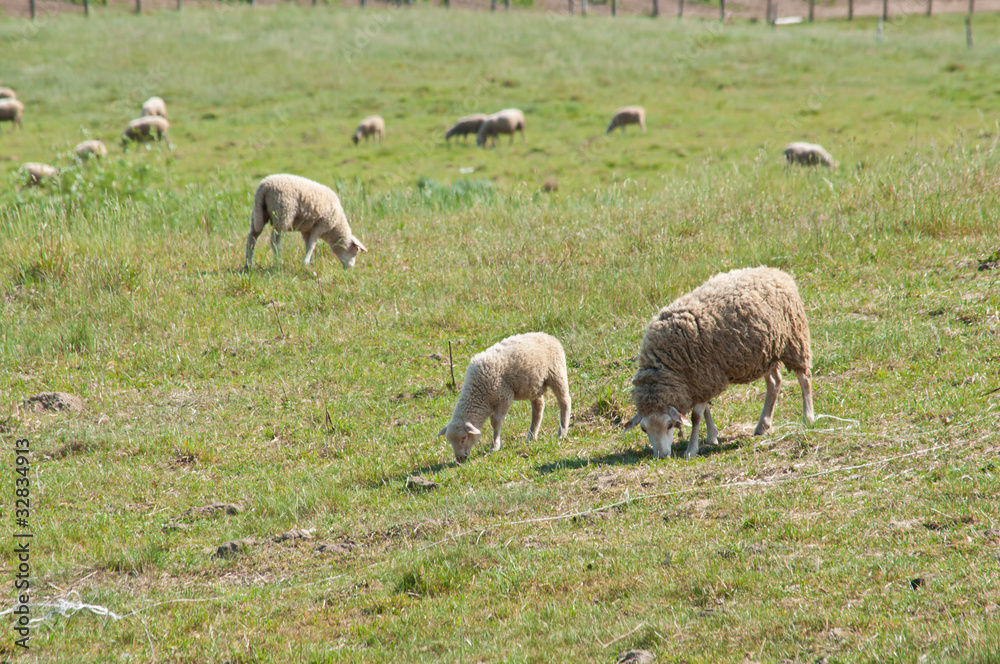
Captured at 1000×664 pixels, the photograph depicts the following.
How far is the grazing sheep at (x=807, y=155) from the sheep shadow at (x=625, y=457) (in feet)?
48.3

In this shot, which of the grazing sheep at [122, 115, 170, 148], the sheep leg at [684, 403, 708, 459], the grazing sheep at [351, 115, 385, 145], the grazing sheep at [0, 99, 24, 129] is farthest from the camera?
the grazing sheep at [0, 99, 24, 129]

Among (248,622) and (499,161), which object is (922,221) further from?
(499,161)

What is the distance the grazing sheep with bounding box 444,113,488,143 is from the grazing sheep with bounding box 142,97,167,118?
10678 millimetres

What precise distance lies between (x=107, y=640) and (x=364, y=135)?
81.3 ft

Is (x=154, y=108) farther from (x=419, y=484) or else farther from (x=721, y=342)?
(x=721, y=342)

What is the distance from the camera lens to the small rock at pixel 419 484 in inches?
279

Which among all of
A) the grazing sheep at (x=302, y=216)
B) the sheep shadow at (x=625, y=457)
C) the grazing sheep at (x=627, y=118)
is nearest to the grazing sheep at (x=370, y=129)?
the grazing sheep at (x=627, y=118)

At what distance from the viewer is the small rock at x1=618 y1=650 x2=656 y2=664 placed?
4297 millimetres

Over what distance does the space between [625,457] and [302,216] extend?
7.79 metres

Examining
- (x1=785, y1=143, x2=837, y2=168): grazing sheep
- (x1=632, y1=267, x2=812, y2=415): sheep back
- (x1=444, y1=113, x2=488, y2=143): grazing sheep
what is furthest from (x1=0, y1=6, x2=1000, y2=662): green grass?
(x1=444, y1=113, x2=488, y2=143): grazing sheep

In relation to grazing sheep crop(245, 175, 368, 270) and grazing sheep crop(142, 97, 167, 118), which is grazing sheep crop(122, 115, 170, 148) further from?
grazing sheep crop(245, 175, 368, 270)

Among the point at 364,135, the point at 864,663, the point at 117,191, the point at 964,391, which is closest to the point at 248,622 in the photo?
the point at 864,663

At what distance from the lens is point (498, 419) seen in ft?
26.4

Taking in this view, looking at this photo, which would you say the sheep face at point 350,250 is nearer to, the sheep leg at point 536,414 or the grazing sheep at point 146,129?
the sheep leg at point 536,414
